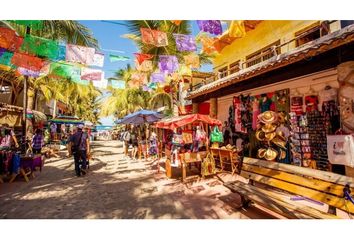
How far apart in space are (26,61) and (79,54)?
6.48 ft

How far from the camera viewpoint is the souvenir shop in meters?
5.35

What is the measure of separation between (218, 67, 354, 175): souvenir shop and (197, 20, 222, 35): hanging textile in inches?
120

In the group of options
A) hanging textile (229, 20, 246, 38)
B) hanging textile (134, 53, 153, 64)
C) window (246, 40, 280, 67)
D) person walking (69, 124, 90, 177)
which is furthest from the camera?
hanging textile (134, 53, 153, 64)

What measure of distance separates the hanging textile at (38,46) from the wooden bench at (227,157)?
7.17m

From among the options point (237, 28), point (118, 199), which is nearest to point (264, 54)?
point (237, 28)

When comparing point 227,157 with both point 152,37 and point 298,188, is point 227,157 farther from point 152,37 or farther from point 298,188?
point 152,37

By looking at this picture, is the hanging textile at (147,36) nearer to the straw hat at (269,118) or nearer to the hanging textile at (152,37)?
the hanging textile at (152,37)

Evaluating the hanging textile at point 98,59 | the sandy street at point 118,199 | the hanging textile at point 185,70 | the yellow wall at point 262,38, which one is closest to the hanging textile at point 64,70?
the hanging textile at point 98,59

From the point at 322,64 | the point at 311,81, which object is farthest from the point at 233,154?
the point at 322,64

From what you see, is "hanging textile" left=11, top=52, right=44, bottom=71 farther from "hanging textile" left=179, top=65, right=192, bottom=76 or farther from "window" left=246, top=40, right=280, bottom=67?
"window" left=246, top=40, right=280, bottom=67

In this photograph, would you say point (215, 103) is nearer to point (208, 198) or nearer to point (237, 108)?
point (237, 108)

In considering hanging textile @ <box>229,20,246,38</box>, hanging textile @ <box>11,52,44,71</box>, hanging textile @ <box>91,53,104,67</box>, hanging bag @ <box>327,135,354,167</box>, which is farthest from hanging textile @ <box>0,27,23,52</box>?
hanging bag @ <box>327,135,354,167</box>

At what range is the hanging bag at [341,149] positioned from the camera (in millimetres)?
5004

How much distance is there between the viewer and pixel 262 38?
1091 cm
